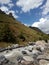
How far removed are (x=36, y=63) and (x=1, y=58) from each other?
4.68m

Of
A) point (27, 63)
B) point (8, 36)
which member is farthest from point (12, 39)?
point (27, 63)

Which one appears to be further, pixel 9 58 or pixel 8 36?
pixel 8 36

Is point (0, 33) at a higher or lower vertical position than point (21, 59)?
higher

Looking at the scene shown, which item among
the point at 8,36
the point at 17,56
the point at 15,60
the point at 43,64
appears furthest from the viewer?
the point at 8,36

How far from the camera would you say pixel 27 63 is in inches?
790

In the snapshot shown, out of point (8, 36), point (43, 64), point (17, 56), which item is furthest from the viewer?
point (8, 36)

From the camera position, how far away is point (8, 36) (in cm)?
4706

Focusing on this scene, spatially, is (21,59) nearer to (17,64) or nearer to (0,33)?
(17,64)

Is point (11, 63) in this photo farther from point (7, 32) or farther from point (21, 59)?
point (7, 32)

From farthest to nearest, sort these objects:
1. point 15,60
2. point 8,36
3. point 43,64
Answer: point 8,36 → point 15,60 → point 43,64

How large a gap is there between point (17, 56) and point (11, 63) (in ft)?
7.79

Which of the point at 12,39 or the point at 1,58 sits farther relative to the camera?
the point at 12,39

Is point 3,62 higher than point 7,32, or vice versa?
point 7,32

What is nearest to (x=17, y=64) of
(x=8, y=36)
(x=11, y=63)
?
(x=11, y=63)
